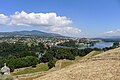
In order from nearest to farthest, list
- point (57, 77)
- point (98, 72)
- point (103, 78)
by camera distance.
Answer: point (103, 78), point (98, 72), point (57, 77)

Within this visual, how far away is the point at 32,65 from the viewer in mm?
117062

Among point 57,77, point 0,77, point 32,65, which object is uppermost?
point 57,77

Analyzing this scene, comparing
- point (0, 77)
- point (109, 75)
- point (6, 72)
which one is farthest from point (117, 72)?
point (6, 72)

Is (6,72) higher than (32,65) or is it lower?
higher

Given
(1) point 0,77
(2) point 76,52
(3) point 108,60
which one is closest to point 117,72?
(3) point 108,60

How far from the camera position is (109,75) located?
1587 cm

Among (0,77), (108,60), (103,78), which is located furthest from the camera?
(0,77)

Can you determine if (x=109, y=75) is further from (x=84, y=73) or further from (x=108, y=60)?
(x=108, y=60)

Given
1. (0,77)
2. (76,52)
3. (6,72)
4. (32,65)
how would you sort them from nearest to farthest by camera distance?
(0,77), (6,72), (32,65), (76,52)

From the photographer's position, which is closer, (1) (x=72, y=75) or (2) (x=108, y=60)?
(1) (x=72, y=75)

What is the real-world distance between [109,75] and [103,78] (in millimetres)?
415

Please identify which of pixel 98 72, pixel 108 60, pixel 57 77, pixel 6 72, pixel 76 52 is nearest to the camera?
pixel 98 72

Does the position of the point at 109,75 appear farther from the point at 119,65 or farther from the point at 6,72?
the point at 6,72

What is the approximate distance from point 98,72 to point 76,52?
121 metres
